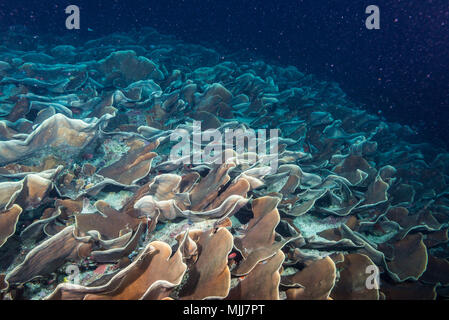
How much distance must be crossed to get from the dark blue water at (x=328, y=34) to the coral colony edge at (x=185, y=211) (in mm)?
9112

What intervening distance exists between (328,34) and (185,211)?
90.3 feet

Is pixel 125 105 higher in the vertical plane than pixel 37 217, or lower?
higher

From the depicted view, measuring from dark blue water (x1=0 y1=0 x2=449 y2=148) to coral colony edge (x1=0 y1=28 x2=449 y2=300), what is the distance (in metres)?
9.11

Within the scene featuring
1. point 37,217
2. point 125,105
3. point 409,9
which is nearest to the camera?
point 37,217

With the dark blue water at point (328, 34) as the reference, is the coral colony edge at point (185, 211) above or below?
below

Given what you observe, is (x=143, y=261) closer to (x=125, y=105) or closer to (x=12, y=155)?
(x=12, y=155)

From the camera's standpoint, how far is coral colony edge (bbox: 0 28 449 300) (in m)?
1.33

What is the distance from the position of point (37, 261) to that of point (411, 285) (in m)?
2.49

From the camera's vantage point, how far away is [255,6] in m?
30.9

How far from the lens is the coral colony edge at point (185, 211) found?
133cm

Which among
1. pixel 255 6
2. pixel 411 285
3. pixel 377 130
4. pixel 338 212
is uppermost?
pixel 255 6

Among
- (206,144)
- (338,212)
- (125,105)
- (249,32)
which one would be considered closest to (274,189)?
(338,212)

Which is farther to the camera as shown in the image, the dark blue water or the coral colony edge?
the dark blue water

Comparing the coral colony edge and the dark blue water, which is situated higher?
the dark blue water
